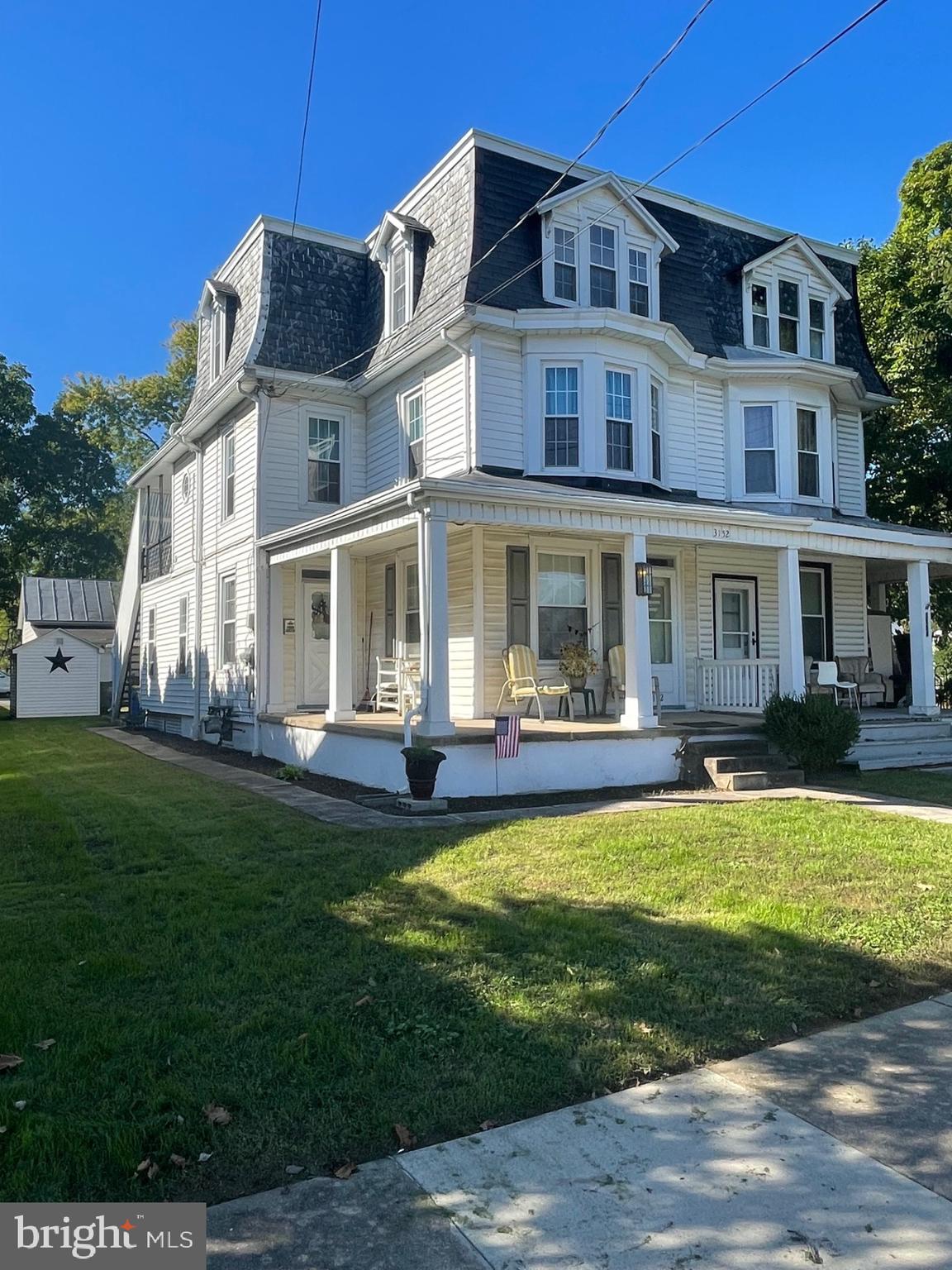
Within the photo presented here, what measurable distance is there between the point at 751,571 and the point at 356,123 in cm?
931

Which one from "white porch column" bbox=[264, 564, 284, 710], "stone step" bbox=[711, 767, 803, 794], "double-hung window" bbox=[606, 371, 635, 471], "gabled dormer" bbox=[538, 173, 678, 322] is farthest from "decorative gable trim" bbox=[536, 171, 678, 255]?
"stone step" bbox=[711, 767, 803, 794]

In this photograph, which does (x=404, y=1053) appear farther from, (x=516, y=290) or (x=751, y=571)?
(x=751, y=571)

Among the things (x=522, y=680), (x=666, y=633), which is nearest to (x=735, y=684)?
(x=666, y=633)

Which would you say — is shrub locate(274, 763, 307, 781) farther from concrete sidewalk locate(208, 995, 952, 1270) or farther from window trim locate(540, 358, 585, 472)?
concrete sidewalk locate(208, 995, 952, 1270)

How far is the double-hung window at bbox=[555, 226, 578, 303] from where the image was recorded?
43.2ft

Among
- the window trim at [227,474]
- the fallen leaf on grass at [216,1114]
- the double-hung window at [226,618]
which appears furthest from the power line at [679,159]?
the fallen leaf on grass at [216,1114]

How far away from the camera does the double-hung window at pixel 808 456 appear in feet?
49.5

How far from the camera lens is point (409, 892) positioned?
5.71m

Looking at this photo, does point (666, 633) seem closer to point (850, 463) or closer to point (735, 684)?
point (735, 684)

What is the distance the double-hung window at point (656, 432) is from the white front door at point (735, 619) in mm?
2300

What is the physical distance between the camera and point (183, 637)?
1906 centimetres

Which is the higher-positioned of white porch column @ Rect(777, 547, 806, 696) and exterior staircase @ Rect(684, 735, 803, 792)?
white porch column @ Rect(777, 547, 806, 696)

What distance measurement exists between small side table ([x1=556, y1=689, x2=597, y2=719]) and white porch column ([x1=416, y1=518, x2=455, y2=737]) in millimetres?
3362

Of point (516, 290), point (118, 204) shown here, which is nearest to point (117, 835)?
point (516, 290)
